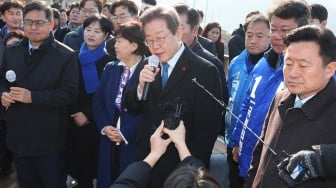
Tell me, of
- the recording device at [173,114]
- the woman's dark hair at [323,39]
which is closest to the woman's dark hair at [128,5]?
the recording device at [173,114]

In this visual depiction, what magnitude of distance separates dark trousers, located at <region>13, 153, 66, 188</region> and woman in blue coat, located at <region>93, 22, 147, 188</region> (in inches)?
14.5

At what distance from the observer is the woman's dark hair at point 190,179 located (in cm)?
141

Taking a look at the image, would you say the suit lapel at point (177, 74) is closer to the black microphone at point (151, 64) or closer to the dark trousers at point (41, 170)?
the black microphone at point (151, 64)

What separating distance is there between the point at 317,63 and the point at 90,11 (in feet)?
12.8

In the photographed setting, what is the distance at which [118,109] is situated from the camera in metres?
3.16

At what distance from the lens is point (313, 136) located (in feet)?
5.57

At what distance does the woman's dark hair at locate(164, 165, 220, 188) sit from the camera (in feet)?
4.64

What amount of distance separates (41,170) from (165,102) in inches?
55.5

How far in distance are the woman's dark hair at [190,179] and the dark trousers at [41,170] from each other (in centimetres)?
187

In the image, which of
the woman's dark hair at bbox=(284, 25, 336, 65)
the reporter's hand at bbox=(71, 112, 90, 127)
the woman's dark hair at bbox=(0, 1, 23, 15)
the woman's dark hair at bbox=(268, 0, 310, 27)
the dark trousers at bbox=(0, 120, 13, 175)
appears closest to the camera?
the woman's dark hair at bbox=(284, 25, 336, 65)

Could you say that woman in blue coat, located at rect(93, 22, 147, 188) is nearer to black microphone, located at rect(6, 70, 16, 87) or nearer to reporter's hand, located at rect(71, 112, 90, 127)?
reporter's hand, located at rect(71, 112, 90, 127)

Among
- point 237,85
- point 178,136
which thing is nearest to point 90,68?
point 237,85

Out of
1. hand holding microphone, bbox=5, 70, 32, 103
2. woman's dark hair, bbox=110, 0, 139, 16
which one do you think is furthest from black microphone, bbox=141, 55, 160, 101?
woman's dark hair, bbox=110, 0, 139, 16

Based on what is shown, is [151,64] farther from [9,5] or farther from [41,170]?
[9,5]
